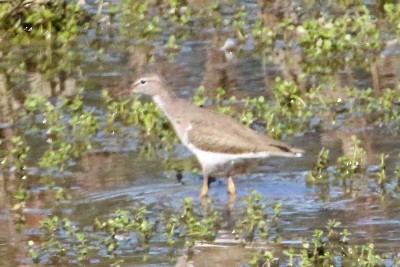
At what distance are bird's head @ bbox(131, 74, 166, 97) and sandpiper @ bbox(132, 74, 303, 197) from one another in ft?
0.74

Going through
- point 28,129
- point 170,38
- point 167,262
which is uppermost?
point 170,38

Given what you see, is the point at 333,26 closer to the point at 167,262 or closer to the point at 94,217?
the point at 94,217

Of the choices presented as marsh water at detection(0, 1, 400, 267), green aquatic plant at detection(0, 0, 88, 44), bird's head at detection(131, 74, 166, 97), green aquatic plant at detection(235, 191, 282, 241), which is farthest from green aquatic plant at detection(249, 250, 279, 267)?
green aquatic plant at detection(0, 0, 88, 44)

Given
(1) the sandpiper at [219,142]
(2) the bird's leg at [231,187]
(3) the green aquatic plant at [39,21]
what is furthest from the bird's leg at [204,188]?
(3) the green aquatic plant at [39,21]

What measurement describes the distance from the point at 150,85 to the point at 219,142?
1107 mm

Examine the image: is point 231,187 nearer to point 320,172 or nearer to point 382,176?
point 320,172

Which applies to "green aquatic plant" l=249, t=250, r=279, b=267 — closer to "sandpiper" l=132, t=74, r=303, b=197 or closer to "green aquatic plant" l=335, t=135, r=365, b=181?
"sandpiper" l=132, t=74, r=303, b=197

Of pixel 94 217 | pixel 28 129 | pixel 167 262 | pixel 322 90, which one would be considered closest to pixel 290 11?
pixel 322 90

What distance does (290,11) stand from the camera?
14.8m

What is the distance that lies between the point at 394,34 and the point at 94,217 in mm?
5699

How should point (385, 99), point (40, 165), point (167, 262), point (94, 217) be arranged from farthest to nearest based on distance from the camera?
point (385, 99)
point (40, 165)
point (94, 217)
point (167, 262)

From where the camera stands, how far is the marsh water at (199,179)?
26.7ft

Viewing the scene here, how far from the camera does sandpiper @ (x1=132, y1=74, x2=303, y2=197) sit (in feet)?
30.7

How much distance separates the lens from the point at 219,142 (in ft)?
31.4
